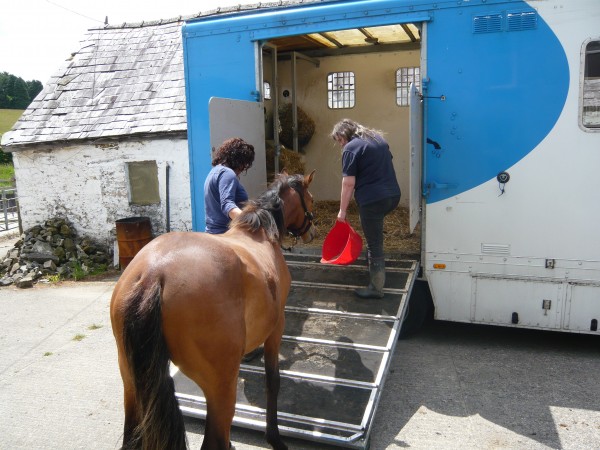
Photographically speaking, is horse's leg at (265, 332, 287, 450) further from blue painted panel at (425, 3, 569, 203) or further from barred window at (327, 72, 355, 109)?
barred window at (327, 72, 355, 109)

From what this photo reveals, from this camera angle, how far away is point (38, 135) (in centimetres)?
949

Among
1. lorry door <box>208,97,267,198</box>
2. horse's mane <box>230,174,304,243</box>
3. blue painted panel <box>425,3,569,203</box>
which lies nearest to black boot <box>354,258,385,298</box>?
blue painted panel <box>425,3,569,203</box>

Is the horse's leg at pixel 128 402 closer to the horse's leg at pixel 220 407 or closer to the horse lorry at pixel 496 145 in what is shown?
the horse's leg at pixel 220 407

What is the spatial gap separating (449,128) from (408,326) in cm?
202

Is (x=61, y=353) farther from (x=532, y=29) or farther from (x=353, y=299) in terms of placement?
(x=532, y=29)

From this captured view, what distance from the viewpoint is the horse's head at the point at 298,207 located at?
12.6 feet

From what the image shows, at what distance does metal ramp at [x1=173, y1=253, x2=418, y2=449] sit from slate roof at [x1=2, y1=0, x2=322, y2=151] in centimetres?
519

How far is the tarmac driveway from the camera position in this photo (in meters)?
3.42

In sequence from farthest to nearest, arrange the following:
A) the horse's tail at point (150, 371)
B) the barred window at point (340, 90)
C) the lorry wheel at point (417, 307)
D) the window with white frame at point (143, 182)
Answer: the window with white frame at point (143, 182), the barred window at point (340, 90), the lorry wheel at point (417, 307), the horse's tail at point (150, 371)

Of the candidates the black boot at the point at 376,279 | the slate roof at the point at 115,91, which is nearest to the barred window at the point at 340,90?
the slate roof at the point at 115,91

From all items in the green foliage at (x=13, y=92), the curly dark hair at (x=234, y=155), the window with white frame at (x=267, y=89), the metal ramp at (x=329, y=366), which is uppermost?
the green foliage at (x=13, y=92)

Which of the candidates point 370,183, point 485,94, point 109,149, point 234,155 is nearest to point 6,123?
point 109,149

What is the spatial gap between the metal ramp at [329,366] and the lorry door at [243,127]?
4.53 ft

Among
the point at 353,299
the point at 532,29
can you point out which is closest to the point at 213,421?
the point at 353,299
